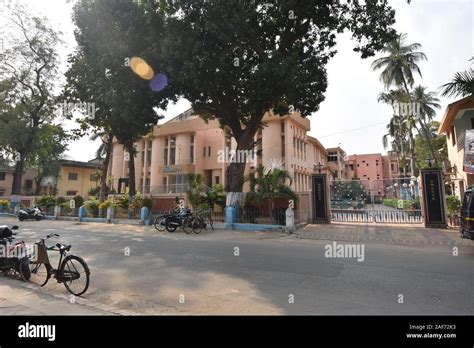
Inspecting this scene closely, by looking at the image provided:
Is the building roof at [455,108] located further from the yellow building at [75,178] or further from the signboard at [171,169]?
the yellow building at [75,178]

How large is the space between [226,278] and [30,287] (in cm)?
373

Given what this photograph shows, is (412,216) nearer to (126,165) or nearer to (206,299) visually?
(206,299)

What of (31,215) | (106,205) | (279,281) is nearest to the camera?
(279,281)

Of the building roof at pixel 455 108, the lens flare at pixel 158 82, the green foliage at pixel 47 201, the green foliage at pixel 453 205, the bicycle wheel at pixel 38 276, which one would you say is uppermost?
the lens flare at pixel 158 82

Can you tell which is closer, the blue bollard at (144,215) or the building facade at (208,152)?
the blue bollard at (144,215)

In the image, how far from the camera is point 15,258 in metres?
5.97

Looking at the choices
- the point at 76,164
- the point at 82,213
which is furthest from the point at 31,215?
the point at 76,164

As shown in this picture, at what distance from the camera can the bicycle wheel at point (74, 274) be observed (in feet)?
16.5

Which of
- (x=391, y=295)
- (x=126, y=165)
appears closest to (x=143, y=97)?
(x=391, y=295)

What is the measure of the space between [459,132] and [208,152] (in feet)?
74.6

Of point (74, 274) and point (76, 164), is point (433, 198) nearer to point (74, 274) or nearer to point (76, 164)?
point (74, 274)

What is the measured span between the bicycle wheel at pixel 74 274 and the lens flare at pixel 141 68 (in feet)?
40.4

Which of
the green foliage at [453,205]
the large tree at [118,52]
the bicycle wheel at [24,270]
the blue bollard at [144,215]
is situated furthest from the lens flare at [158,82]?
the green foliage at [453,205]

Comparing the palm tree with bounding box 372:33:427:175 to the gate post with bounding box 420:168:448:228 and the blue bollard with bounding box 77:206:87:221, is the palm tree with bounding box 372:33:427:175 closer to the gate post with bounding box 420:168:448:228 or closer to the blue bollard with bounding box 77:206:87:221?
the gate post with bounding box 420:168:448:228
